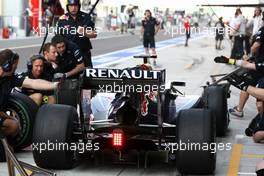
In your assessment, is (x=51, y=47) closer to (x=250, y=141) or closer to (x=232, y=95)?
(x=250, y=141)

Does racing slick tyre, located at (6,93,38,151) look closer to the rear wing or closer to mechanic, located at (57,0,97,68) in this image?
the rear wing

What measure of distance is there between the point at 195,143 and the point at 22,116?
2108 mm

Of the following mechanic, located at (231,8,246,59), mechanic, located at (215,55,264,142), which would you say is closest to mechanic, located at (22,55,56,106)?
mechanic, located at (215,55,264,142)

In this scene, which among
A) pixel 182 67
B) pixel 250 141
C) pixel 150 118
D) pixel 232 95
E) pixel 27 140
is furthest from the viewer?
pixel 182 67

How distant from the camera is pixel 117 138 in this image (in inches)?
239

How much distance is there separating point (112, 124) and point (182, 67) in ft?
41.2

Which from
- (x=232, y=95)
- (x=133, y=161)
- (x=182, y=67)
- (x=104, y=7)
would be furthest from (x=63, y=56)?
(x=104, y=7)

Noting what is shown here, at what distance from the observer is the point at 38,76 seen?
7.84 meters

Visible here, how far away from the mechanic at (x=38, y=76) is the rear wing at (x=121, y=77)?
1.71 m

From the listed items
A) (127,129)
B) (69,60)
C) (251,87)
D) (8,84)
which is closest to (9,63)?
(8,84)

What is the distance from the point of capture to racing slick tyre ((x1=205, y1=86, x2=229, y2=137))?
26.6ft

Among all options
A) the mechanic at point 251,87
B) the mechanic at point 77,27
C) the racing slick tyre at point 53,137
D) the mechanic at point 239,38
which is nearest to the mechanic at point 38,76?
the mechanic at point 77,27

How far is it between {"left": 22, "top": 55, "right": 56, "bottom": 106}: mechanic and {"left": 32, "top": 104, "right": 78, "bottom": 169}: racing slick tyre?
1584 mm

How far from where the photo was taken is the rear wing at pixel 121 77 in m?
6.03
